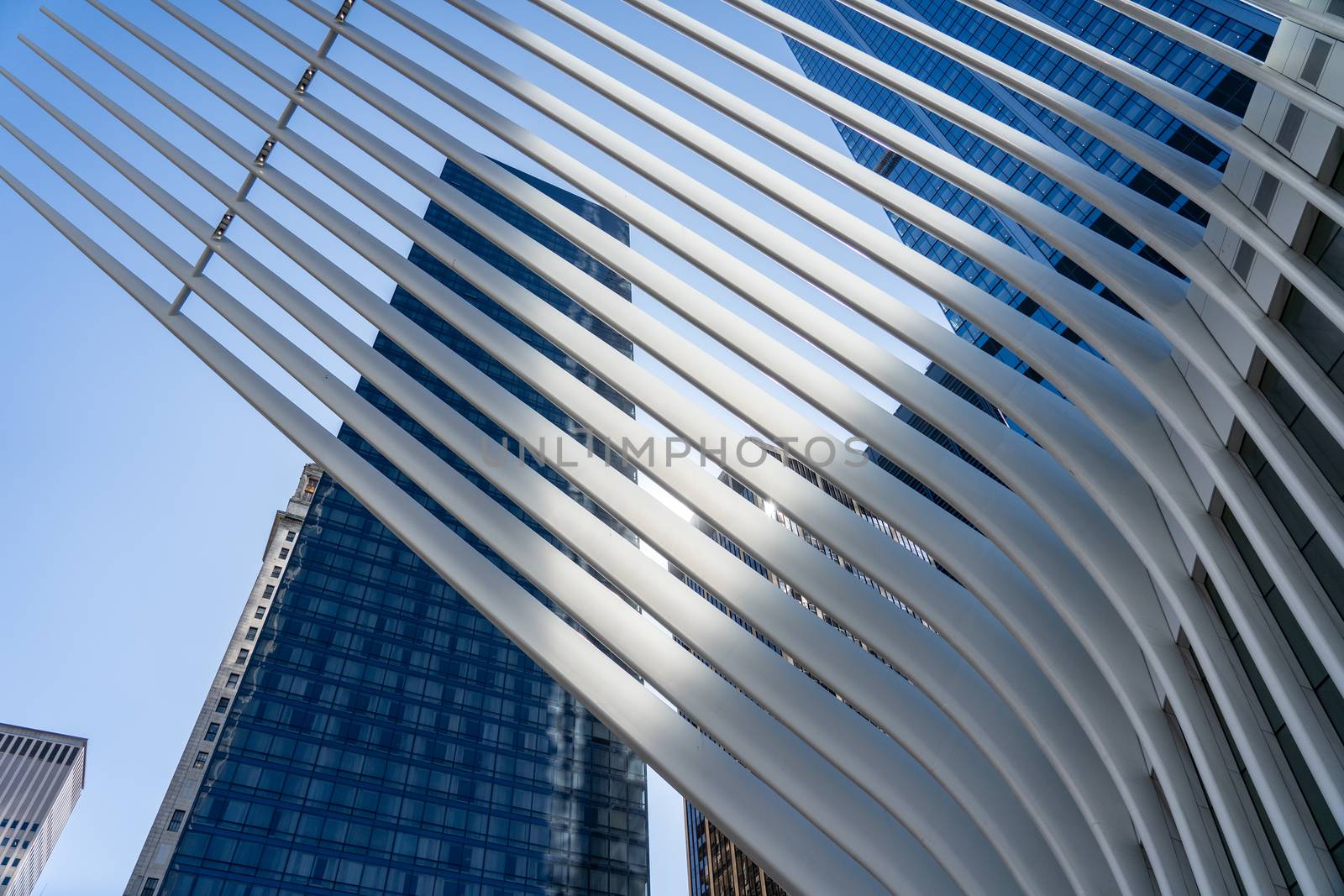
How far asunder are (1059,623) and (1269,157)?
587cm

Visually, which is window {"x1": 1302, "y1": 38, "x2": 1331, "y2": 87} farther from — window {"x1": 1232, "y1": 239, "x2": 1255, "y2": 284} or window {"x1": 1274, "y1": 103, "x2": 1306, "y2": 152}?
window {"x1": 1232, "y1": 239, "x2": 1255, "y2": 284}

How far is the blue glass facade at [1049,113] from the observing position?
62.5 metres

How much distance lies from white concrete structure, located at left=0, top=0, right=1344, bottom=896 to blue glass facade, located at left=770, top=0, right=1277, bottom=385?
136 feet

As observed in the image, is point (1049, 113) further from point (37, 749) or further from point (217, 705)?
point (37, 749)

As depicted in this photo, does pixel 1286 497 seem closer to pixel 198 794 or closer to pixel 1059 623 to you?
pixel 1059 623

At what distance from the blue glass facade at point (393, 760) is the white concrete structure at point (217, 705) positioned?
322 centimetres

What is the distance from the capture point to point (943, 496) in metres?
10.7

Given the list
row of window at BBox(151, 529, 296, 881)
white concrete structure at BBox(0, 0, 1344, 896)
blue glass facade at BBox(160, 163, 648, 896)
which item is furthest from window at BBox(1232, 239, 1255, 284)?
row of window at BBox(151, 529, 296, 881)

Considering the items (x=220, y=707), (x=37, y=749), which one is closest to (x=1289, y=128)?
(x=220, y=707)

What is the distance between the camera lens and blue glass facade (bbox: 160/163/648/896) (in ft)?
201

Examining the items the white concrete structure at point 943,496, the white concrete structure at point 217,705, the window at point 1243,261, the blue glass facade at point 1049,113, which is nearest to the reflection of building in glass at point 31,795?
the white concrete structure at point 217,705

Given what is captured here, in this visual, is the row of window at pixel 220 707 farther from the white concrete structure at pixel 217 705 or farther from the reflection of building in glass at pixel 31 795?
the reflection of building in glass at pixel 31 795

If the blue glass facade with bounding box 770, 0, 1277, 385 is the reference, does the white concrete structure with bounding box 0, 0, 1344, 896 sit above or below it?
below

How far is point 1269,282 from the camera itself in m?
7.39
